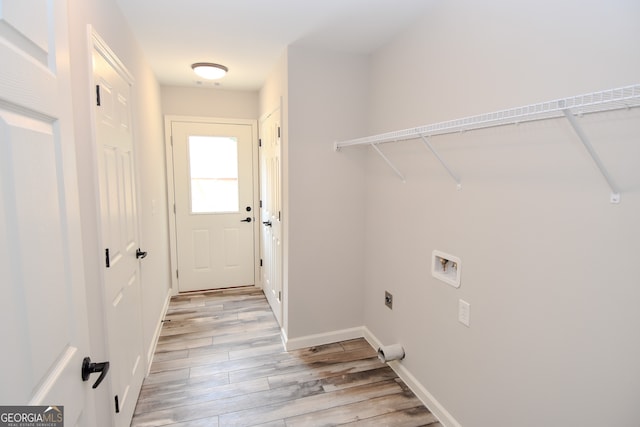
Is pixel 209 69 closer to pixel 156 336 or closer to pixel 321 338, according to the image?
pixel 156 336

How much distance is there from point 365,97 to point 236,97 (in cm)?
184

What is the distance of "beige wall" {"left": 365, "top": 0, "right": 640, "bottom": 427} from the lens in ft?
3.59

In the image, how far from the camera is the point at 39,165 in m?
0.69

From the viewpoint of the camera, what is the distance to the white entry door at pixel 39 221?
0.58 metres

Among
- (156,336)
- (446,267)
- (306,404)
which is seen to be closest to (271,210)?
(156,336)

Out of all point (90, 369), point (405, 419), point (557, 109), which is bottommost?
point (405, 419)

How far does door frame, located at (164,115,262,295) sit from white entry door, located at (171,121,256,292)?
3 cm

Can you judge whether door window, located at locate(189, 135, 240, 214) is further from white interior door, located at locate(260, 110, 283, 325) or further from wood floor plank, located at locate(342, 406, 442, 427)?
wood floor plank, located at locate(342, 406, 442, 427)

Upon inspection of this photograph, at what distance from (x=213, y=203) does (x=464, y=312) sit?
124 inches

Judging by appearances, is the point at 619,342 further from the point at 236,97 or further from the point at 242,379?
the point at 236,97

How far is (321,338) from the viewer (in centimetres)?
285

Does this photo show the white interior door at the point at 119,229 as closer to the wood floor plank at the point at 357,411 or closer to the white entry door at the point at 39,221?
the white entry door at the point at 39,221

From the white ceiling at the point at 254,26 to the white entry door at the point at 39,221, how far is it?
139cm

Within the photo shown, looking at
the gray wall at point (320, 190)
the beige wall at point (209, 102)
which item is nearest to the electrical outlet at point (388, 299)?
the gray wall at point (320, 190)
